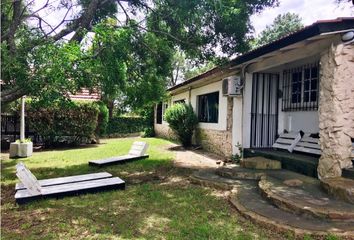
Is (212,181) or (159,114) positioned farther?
(159,114)

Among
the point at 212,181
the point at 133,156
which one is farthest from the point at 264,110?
the point at 133,156

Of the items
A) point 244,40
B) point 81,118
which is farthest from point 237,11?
point 81,118

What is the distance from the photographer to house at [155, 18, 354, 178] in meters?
5.79

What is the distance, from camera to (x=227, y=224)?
173 inches

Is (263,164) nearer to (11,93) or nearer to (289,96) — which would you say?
(289,96)

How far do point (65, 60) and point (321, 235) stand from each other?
4642mm

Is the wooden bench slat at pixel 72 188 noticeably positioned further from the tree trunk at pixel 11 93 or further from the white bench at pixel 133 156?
the white bench at pixel 133 156

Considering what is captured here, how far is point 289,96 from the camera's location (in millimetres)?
9086

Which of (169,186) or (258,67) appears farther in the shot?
(258,67)

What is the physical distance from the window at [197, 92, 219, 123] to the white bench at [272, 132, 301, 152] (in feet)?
11.1

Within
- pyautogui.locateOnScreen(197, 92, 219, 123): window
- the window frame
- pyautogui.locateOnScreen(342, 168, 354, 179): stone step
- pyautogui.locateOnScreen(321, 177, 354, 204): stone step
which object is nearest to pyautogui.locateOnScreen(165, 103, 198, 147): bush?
pyautogui.locateOnScreen(197, 92, 219, 123): window

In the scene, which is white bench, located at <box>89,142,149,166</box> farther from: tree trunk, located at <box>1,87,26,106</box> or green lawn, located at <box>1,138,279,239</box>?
tree trunk, located at <box>1,87,26,106</box>

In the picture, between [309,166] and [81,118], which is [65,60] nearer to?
[309,166]

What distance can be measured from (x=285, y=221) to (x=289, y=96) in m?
5.68
